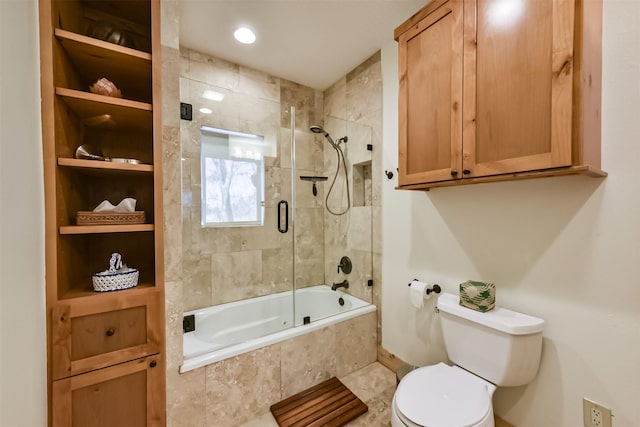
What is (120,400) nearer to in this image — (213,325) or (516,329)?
(213,325)

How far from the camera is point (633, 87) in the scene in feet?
3.27

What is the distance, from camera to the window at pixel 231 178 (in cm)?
221


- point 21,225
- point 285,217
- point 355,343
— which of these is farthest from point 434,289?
point 21,225

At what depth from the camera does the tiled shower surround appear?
135cm

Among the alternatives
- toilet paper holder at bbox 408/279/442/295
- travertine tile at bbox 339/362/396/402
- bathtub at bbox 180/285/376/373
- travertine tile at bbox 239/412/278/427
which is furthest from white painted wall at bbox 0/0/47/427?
toilet paper holder at bbox 408/279/442/295

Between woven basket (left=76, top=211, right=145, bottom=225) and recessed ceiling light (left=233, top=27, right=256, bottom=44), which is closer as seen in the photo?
woven basket (left=76, top=211, right=145, bottom=225)

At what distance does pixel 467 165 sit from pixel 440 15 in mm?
806

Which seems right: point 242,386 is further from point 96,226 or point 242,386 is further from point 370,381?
point 96,226

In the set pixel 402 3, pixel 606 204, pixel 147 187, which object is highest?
pixel 402 3

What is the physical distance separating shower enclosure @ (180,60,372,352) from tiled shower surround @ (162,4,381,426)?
0.03 feet

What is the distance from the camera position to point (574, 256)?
1143 millimetres

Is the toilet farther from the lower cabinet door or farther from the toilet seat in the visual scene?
the lower cabinet door

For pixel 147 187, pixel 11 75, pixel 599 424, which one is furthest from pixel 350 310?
pixel 11 75

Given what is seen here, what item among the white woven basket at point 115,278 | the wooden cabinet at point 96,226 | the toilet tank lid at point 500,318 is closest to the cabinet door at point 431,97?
the toilet tank lid at point 500,318
